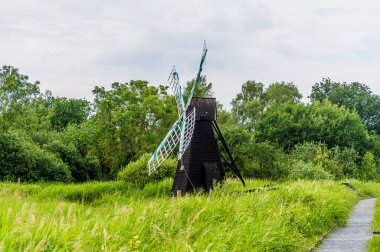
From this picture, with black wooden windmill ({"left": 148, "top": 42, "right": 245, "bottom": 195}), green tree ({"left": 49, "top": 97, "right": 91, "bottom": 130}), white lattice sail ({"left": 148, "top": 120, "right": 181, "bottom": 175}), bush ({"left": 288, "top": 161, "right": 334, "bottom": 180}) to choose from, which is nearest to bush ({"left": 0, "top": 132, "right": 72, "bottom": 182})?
white lattice sail ({"left": 148, "top": 120, "right": 181, "bottom": 175})

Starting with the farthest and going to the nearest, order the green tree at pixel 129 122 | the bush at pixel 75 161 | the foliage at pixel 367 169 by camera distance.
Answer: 1. the foliage at pixel 367 169
2. the bush at pixel 75 161
3. the green tree at pixel 129 122

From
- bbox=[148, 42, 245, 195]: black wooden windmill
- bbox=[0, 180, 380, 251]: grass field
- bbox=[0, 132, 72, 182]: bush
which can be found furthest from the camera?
bbox=[0, 132, 72, 182]: bush

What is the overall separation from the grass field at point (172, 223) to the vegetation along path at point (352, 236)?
12.8 inches

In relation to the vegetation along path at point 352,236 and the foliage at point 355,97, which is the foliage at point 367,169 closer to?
the foliage at point 355,97

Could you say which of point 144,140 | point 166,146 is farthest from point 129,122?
point 166,146

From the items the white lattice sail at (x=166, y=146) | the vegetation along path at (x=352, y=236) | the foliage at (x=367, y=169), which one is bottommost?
the foliage at (x=367, y=169)

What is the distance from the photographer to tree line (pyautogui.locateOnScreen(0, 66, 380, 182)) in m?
35.9

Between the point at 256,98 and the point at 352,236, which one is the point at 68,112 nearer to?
the point at 256,98

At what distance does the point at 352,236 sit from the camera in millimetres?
12961

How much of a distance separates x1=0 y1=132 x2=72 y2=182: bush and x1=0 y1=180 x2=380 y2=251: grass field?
23.6 meters

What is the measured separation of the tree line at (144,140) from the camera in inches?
1412

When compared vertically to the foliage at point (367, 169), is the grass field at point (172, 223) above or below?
above

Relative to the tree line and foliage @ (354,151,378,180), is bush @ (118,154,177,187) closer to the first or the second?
the tree line

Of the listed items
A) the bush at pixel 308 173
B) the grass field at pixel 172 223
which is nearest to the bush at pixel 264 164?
the bush at pixel 308 173
